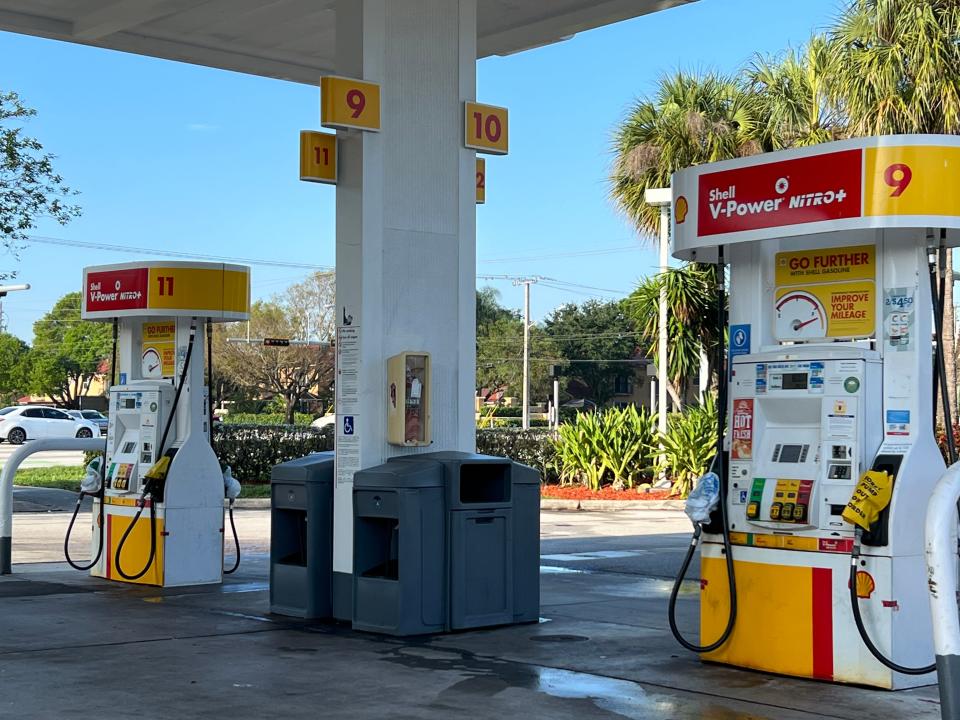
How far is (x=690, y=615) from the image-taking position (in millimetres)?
10891

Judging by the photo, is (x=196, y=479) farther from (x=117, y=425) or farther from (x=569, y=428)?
(x=569, y=428)

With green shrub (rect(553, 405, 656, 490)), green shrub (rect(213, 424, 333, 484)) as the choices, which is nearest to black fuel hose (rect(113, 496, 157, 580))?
green shrub (rect(553, 405, 656, 490))

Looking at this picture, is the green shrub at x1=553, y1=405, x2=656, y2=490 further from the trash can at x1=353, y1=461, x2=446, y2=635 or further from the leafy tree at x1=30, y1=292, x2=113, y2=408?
the leafy tree at x1=30, y1=292, x2=113, y2=408

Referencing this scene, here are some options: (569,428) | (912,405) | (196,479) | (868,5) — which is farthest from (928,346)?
(569,428)

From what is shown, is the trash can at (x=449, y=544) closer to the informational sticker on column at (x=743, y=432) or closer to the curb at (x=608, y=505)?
the informational sticker on column at (x=743, y=432)

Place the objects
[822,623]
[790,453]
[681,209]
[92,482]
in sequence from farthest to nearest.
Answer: [92,482] < [681,209] < [790,453] < [822,623]

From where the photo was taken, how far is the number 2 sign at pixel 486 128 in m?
11.0

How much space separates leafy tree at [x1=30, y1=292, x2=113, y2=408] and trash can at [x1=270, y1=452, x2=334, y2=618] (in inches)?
2784

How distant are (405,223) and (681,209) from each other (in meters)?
2.68

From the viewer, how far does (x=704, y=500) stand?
846 centimetres

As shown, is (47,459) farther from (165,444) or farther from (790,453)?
(790,453)

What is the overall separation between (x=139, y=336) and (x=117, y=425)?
3.26 ft

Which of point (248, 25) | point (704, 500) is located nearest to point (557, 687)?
point (704, 500)

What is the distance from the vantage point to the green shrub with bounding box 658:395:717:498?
2400 centimetres
